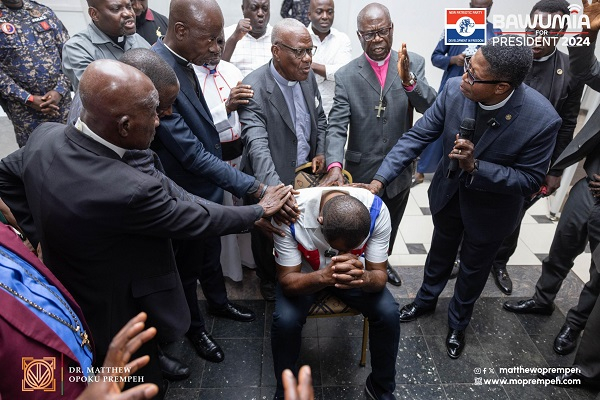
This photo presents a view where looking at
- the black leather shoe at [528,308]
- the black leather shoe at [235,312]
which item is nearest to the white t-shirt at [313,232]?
the black leather shoe at [235,312]

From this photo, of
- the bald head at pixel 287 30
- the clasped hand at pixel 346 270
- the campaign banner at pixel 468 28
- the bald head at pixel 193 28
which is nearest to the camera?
the clasped hand at pixel 346 270

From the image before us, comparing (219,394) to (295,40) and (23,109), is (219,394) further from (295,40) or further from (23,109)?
(23,109)

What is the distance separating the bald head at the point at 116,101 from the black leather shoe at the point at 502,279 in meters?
2.95

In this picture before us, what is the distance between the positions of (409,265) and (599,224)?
1452 mm

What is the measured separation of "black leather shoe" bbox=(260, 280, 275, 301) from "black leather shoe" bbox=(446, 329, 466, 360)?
49.3 inches

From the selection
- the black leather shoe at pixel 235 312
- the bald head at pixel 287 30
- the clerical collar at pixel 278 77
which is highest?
the bald head at pixel 287 30

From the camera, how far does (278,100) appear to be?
108 inches

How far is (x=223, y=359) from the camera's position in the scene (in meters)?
2.68

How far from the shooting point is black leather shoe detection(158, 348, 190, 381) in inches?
99.9

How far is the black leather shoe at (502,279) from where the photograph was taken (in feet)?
A: 10.9

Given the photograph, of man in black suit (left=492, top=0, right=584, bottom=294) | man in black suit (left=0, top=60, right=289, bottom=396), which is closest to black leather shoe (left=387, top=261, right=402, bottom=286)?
man in black suit (left=492, top=0, right=584, bottom=294)

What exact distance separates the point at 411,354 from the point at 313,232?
3.80ft

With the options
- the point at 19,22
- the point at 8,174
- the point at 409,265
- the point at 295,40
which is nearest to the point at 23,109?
the point at 19,22

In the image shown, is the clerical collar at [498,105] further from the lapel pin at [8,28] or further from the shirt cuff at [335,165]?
the lapel pin at [8,28]
